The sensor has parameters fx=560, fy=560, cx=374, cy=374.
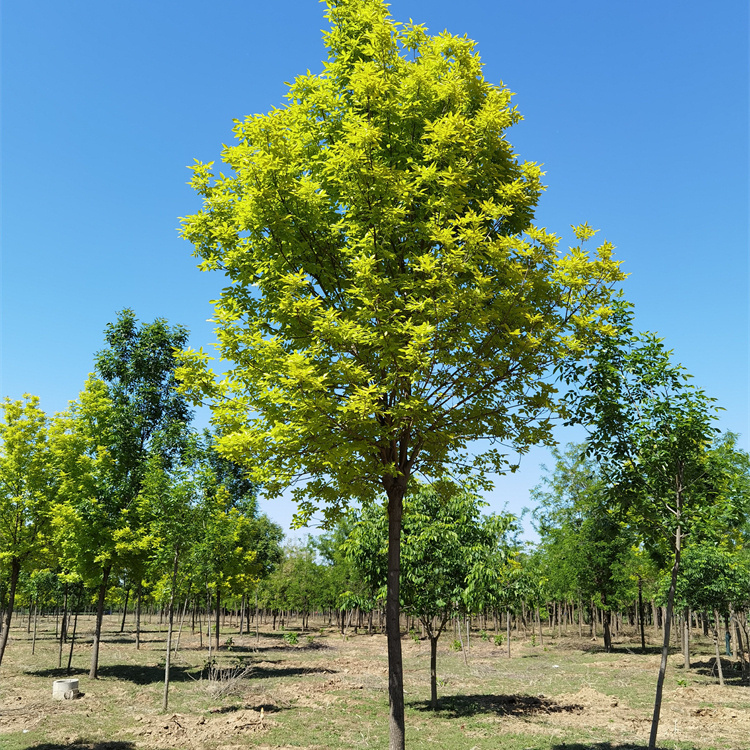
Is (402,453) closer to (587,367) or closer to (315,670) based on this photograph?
(587,367)

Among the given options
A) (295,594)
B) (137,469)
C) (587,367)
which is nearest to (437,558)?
(587,367)

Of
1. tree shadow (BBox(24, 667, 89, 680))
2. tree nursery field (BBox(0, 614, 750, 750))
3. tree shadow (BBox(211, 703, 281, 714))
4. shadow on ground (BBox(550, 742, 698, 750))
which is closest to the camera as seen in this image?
shadow on ground (BBox(550, 742, 698, 750))

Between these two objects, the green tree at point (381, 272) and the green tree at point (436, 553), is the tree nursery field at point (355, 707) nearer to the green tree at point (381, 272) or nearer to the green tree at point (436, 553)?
the green tree at point (436, 553)

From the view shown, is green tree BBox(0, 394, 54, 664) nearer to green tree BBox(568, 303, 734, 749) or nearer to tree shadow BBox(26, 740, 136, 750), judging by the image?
tree shadow BBox(26, 740, 136, 750)

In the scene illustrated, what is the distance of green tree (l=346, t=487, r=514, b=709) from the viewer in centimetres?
1570

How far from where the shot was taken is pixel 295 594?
52.5m

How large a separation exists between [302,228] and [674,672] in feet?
90.5

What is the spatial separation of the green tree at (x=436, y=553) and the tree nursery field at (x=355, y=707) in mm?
1575

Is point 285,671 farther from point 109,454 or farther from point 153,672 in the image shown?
point 109,454

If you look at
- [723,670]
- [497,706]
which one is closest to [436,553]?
[497,706]

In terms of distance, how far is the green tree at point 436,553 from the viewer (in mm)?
15703

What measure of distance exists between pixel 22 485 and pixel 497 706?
17791mm

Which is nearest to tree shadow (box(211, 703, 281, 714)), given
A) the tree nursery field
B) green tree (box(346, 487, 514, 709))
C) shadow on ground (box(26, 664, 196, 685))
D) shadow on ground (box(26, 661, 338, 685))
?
the tree nursery field

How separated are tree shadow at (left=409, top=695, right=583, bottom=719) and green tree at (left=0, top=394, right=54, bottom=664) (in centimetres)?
1474
